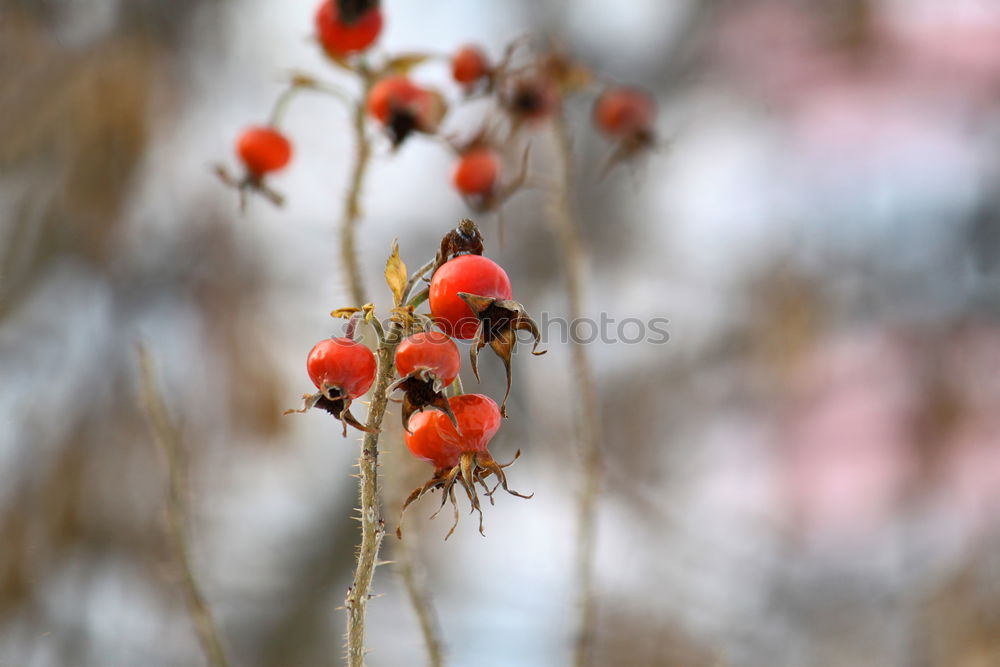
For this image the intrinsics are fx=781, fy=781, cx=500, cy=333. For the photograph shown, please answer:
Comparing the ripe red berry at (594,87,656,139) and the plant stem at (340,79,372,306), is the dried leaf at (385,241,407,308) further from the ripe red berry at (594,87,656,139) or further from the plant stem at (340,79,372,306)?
the ripe red berry at (594,87,656,139)

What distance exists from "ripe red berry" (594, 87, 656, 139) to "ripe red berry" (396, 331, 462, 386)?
1.08m

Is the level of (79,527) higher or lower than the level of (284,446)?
lower

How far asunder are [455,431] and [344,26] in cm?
73

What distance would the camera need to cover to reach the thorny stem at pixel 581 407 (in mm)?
990

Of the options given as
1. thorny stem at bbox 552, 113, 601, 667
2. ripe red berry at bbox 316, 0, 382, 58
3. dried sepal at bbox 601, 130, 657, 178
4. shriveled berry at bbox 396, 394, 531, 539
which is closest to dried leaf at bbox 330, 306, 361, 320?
shriveled berry at bbox 396, 394, 531, 539

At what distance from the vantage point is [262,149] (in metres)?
1.21

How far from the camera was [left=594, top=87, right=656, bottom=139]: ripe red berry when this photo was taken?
1.51 metres

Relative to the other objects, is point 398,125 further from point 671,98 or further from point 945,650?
point 671,98

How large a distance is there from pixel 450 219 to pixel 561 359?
1037 millimetres

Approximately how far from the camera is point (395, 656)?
3.17 meters

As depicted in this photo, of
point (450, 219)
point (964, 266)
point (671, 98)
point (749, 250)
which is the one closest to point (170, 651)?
point (450, 219)
